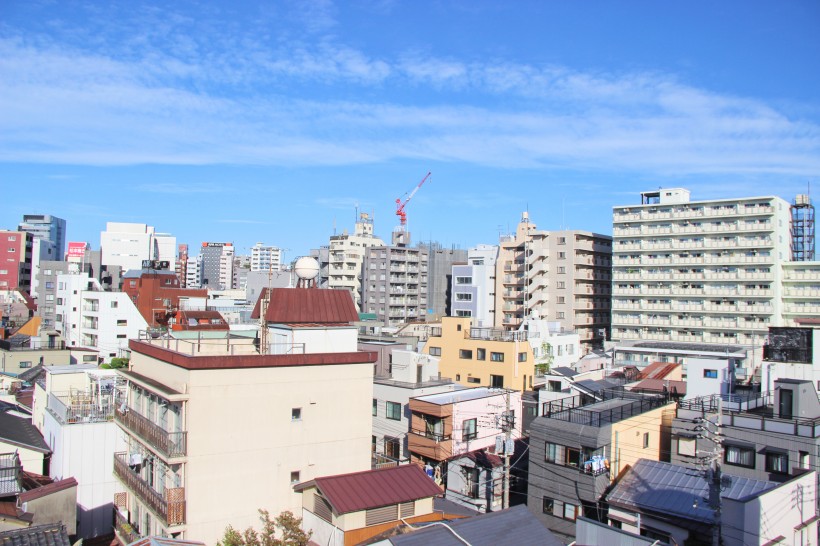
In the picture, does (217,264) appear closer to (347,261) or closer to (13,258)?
(13,258)

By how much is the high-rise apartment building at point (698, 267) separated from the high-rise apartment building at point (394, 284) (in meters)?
29.2

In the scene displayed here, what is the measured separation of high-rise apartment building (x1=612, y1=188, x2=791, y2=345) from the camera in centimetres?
6288

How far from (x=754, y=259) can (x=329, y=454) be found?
2283 inches

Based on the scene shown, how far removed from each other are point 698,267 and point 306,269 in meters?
56.1

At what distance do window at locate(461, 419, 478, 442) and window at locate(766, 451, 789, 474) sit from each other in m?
12.0

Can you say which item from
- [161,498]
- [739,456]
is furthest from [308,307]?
[739,456]

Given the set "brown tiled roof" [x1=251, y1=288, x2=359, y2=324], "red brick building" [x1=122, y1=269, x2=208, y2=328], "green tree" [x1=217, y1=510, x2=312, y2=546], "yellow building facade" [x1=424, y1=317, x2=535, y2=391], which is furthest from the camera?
"red brick building" [x1=122, y1=269, x2=208, y2=328]

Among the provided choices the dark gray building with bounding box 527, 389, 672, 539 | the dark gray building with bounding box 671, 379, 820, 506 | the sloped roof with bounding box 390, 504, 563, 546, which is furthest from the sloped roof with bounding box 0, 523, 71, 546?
the dark gray building with bounding box 671, 379, 820, 506

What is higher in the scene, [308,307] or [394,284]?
[394,284]

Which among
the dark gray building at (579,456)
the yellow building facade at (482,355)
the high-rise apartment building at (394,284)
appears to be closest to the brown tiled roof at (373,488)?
the dark gray building at (579,456)

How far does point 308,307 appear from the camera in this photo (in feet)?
69.8

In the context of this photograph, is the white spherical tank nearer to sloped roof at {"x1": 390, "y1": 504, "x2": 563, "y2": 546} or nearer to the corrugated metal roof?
sloped roof at {"x1": 390, "y1": 504, "x2": 563, "y2": 546}

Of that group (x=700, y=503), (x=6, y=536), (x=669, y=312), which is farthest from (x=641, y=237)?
(x=6, y=536)

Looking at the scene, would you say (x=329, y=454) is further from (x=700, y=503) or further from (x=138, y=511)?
(x=700, y=503)
